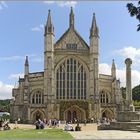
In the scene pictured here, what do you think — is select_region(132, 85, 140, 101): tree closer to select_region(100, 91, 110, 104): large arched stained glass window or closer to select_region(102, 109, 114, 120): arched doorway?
select_region(100, 91, 110, 104): large arched stained glass window

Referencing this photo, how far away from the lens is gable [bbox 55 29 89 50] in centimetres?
7144

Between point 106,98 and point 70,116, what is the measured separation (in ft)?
26.5

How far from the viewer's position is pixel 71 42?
71.9 m

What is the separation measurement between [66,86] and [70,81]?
3.80ft

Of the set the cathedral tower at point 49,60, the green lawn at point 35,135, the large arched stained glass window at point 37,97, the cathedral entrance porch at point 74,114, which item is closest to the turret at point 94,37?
the cathedral tower at point 49,60

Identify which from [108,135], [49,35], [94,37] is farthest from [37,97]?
[108,135]

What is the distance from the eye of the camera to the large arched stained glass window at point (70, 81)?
228 feet

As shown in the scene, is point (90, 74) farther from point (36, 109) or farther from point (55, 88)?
point (36, 109)

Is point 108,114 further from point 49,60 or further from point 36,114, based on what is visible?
point 49,60

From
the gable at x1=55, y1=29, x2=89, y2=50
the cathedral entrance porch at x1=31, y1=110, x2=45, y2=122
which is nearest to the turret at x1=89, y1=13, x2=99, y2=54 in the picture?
the gable at x1=55, y1=29, x2=89, y2=50

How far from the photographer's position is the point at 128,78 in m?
39.3

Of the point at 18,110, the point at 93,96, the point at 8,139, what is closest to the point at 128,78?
the point at 8,139

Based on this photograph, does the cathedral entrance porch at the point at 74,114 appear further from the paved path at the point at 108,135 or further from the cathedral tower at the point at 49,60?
the paved path at the point at 108,135

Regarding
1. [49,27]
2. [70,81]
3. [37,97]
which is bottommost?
[37,97]
